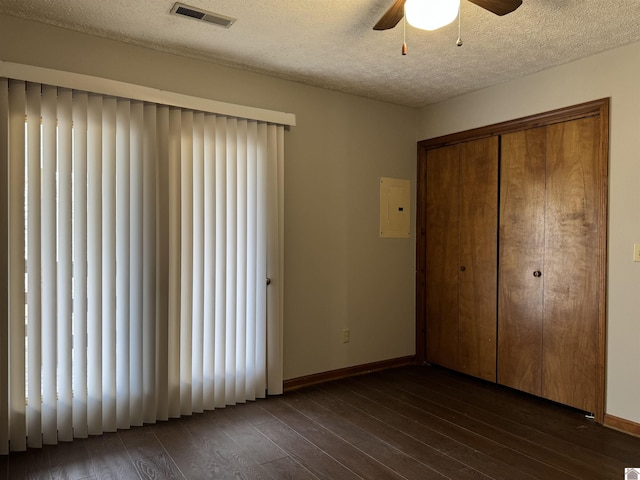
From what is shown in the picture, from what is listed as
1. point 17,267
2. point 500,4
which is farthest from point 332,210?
point 17,267

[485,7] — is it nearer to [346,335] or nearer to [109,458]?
[346,335]

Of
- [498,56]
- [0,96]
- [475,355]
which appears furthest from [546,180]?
[0,96]

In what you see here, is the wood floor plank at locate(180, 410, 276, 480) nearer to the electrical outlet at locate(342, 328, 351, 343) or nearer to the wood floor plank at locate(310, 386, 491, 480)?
the wood floor plank at locate(310, 386, 491, 480)

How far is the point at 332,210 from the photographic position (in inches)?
150

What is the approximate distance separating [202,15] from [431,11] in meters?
1.32

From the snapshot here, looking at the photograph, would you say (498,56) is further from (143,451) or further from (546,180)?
(143,451)

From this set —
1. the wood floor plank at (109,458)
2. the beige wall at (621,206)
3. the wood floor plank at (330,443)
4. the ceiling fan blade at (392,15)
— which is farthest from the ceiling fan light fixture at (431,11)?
the wood floor plank at (109,458)

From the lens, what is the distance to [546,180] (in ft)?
11.0

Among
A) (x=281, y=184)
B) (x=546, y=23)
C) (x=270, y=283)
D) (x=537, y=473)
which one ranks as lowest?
(x=537, y=473)

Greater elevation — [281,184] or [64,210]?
[281,184]

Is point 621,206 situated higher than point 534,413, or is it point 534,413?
point 621,206

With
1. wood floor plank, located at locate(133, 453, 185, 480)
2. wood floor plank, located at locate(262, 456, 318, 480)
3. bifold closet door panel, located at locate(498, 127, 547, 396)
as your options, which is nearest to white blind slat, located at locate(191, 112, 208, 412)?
wood floor plank, located at locate(133, 453, 185, 480)

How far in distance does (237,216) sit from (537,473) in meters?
2.40

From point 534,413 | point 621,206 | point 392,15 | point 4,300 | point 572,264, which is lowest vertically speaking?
point 534,413
